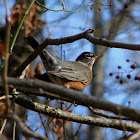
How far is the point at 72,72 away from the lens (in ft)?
15.9

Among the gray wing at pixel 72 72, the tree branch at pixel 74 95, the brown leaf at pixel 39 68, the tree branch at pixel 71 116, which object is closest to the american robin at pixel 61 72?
the gray wing at pixel 72 72

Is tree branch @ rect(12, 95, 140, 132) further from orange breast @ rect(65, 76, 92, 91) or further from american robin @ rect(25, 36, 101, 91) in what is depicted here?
orange breast @ rect(65, 76, 92, 91)

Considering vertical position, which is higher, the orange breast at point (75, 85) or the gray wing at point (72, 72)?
the gray wing at point (72, 72)

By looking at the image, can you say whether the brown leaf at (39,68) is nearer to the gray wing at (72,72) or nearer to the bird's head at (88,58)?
the gray wing at (72,72)

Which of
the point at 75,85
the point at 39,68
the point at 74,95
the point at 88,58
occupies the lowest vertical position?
the point at 74,95

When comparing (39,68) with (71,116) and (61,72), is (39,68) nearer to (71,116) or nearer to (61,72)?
(61,72)

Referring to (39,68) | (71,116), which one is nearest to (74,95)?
(71,116)

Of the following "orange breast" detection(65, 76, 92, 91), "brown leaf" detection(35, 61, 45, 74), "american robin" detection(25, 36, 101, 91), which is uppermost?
"brown leaf" detection(35, 61, 45, 74)

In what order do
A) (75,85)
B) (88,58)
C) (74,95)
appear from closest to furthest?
(74,95), (75,85), (88,58)

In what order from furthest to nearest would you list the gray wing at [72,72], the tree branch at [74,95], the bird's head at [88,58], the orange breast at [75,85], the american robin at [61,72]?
the bird's head at [88,58]
the orange breast at [75,85]
the gray wing at [72,72]
the american robin at [61,72]
the tree branch at [74,95]

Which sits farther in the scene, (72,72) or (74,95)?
(72,72)

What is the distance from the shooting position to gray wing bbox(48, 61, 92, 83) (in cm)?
449

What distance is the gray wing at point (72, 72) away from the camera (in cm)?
449

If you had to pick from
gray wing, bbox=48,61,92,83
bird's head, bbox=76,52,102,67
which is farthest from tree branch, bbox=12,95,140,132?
bird's head, bbox=76,52,102,67
